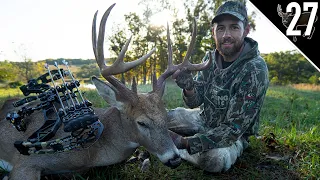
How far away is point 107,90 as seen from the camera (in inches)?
139

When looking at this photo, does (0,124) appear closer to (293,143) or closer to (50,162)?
(50,162)

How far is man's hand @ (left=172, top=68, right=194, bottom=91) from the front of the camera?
13.4 feet

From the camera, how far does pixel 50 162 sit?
11.5 feet

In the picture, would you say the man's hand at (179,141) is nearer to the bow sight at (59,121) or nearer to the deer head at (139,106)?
the deer head at (139,106)

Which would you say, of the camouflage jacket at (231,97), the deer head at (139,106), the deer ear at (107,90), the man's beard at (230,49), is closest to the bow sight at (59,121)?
the deer ear at (107,90)

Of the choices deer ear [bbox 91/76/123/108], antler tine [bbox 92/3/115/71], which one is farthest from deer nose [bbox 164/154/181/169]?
antler tine [bbox 92/3/115/71]

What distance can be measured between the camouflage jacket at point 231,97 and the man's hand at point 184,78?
0.35 m

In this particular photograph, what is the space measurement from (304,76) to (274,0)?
59401 mm

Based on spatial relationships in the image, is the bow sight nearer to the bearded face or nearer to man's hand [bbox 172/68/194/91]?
man's hand [bbox 172/68/194/91]

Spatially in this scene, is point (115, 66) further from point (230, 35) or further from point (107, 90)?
point (230, 35)

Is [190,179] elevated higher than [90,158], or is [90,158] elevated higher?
[90,158]

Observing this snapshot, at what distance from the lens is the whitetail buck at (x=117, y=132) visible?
333 centimetres

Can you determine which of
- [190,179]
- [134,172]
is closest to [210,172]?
[190,179]

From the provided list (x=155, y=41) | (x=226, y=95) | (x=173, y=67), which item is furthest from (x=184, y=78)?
(x=155, y=41)
